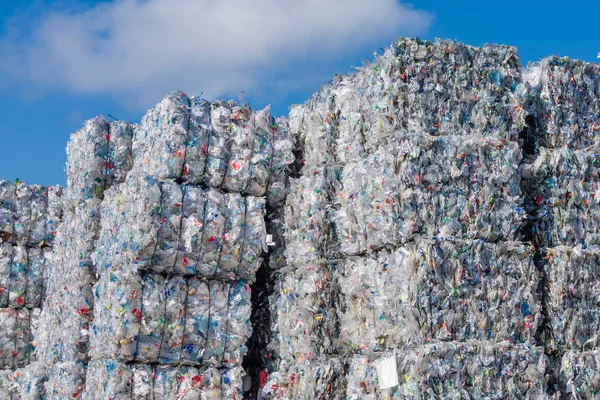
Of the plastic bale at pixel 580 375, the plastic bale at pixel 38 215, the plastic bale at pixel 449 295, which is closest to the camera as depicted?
the plastic bale at pixel 449 295

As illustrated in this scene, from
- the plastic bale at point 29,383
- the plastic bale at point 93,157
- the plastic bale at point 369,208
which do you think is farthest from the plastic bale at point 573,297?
the plastic bale at point 29,383

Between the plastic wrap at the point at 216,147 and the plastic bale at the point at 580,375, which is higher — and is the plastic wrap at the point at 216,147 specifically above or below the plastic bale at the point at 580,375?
above

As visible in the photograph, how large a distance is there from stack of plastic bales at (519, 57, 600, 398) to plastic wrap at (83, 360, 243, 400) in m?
2.22

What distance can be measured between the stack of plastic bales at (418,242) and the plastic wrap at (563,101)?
0.19 metres

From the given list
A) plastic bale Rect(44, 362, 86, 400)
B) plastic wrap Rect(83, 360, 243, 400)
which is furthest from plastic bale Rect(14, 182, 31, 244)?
plastic wrap Rect(83, 360, 243, 400)

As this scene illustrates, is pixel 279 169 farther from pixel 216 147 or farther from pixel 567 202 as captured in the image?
pixel 567 202

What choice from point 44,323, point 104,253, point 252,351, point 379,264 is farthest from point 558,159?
point 44,323

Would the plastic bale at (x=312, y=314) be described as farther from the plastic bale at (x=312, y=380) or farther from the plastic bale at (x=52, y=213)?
the plastic bale at (x=52, y=213)

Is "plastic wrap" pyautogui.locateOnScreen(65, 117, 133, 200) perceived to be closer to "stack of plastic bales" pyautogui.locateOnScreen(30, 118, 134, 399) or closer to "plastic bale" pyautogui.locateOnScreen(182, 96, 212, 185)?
"stack of plastic bales" pyautogui.locateOnScreen(30, 118, 134, 399)

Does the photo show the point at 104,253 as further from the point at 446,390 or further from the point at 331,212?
the point at 446,390

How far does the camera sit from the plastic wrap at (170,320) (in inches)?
198

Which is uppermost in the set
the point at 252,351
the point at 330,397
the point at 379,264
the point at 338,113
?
the point at 338,113

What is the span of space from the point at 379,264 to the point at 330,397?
3.24ft

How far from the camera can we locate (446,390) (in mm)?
4223
